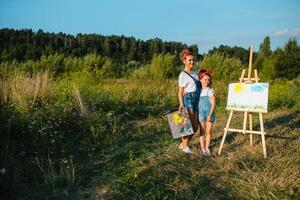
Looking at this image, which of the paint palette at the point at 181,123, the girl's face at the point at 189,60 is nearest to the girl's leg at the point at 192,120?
the paint palette at the point at 181,123

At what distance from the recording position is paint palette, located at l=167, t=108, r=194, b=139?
5566mm

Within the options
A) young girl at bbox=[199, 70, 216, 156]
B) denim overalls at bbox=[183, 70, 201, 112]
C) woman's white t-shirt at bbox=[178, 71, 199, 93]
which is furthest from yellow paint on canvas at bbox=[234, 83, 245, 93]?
woman's white t-shirt at bbox=[178, 71, 199, 93]

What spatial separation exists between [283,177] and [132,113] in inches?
216

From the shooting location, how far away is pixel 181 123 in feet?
18.3

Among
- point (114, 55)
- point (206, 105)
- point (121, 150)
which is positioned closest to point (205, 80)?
point (206, 105)

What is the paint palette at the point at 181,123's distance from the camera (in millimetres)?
5566

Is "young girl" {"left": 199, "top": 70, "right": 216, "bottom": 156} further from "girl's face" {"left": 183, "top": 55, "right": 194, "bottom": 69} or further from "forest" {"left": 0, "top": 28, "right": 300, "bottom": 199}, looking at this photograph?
"forest" {"left": 0, "top": 28, "right": 300, "bottom": 199}

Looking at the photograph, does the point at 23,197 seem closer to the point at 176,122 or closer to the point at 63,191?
the point at 63,191

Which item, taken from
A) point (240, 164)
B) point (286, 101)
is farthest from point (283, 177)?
point (286, 101)

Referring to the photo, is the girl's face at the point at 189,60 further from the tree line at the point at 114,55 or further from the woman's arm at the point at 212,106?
the tree line at the point at 114,55

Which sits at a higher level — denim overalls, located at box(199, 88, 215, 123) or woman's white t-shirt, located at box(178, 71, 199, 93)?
woman's white t-shirt, located at box(178, 71, 199, 93)

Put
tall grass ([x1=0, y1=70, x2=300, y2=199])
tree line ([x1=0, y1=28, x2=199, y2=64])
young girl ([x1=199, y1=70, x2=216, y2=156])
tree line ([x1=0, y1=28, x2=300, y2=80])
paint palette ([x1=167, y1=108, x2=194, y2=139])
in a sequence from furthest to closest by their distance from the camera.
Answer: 1. tree line ([x1=0, y1=28, x2=199, y2=64])
2. tree line ([x1=0, y1=28, x2=300, y2=80])
3. young girl ([x1=199, y1=70, x2=216, y2=156])
4. paint palette ([x1=167, y1=108, x2=194, y2=139])
5. tall grass ([x1=0, y1=70, x2=300, y2=199])

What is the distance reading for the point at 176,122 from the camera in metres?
5.62

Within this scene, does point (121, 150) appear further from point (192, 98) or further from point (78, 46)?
point (78, 46)
